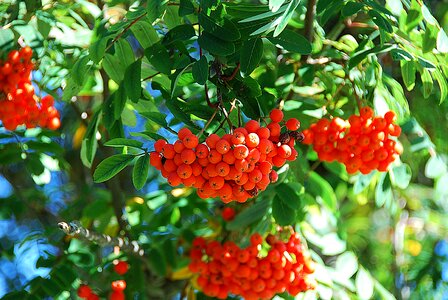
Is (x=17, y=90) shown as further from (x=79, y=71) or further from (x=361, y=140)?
(x=361, y=140)

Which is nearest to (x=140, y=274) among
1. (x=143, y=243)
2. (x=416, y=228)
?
(x=143, y=243)

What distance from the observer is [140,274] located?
2852mm

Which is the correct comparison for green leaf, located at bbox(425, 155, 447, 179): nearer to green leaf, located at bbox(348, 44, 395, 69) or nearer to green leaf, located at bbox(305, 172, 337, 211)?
green leaf, located at bbox(305, 172, 337, 211)

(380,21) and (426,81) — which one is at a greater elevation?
(380,21)

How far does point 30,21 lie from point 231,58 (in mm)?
830

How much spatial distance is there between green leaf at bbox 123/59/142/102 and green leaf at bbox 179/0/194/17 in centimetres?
24

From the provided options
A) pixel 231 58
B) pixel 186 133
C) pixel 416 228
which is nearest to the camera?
pixel 186 133

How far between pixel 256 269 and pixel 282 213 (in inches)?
7.8

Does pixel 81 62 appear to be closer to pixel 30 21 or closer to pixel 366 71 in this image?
pixel 30 21

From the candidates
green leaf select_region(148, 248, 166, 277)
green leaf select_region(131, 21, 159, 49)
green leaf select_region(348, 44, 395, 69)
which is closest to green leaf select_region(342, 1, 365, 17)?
green leaf select_region(348, 44, 395, 69)

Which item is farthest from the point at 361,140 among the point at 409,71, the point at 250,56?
the point at 250,56

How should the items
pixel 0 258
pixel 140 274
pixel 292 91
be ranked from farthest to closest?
pixel 0 258
pixel 140 274
pixel 292 91

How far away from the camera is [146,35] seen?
83.2 inches

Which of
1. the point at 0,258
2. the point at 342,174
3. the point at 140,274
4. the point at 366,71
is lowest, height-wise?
the point at 0,258
